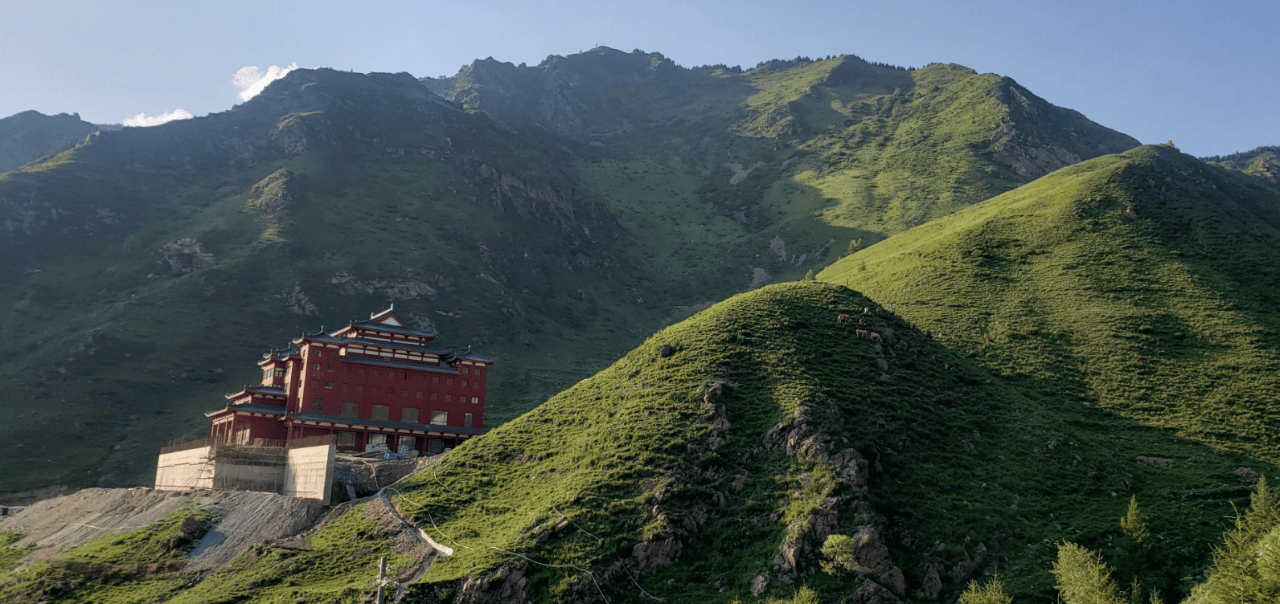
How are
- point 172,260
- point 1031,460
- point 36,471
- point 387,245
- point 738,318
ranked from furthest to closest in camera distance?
→ point 387,245
point 172,260
point 36,471
point 738,318
point 1031,460

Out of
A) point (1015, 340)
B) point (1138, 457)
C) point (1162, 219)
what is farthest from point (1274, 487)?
point (1162, 219)

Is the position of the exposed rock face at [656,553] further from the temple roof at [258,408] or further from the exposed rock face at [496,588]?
the temple roof at [258,408]

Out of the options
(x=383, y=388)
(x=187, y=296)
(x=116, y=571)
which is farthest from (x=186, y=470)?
(x=187, y=296)

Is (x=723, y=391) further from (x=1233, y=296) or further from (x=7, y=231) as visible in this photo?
(x=7, y=231)

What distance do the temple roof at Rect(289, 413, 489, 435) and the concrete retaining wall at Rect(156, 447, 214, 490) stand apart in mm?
10403

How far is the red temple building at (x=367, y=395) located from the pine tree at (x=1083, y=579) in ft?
191

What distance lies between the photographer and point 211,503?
6700cm

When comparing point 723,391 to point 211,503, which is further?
point 211,503

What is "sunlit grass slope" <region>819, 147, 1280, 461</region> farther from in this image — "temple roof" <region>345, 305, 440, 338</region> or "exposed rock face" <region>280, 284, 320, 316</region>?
"exposed rock face" <region>280, 284, 320, 316</region>

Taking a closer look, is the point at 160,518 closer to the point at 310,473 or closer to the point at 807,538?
the point at 310,473

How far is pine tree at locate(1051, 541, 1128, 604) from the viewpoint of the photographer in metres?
38.6

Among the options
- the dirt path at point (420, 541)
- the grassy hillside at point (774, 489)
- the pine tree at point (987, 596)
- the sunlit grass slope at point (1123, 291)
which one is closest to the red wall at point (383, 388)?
the grassy hillside at point (774, 489)

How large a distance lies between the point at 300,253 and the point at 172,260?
75.2 feet

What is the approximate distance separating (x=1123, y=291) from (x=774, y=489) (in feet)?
171
